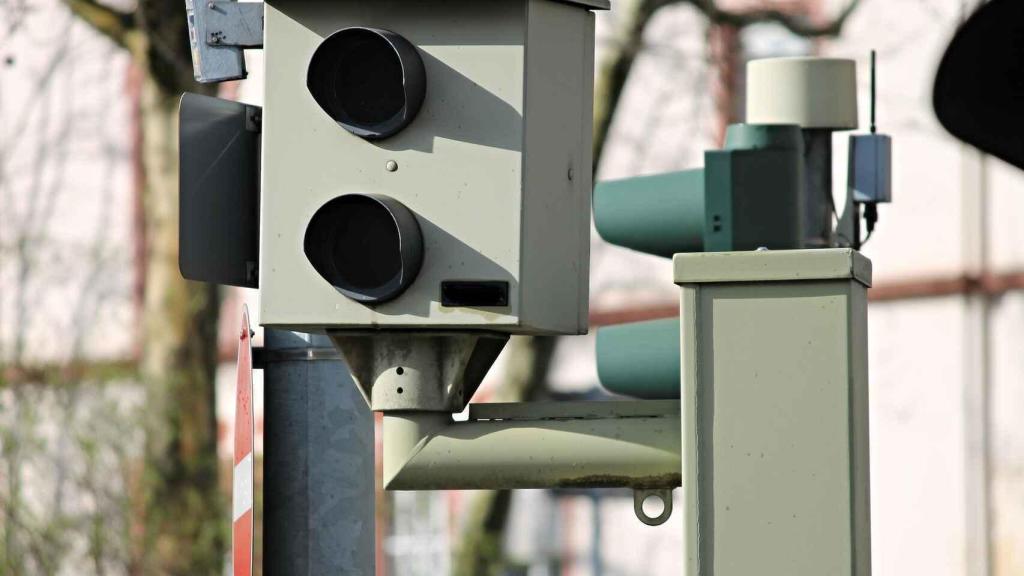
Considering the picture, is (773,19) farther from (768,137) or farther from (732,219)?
(732,219)

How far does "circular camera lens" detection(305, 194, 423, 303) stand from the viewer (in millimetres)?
3994

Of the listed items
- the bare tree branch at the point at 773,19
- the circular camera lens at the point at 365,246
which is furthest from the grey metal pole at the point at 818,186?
the bare tree branch at the point at 773,19

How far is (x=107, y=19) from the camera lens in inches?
488

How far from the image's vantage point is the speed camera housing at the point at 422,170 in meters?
4.00

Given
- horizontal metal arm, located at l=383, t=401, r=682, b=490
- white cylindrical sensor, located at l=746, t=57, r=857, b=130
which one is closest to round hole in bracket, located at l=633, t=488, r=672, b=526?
horizontal metal arm, located at l=383, t=401, r=682, b=490

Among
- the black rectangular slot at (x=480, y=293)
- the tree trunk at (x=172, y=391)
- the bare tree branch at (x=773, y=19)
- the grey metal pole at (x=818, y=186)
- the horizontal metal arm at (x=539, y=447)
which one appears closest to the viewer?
the black rectangular slot at (x=480, y=293)

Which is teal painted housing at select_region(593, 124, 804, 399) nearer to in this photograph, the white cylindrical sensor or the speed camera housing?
the speed camera housing

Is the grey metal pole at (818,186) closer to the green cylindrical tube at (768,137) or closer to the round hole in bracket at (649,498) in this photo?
the green cylindrical tube at (768,137)

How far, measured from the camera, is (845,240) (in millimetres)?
5883

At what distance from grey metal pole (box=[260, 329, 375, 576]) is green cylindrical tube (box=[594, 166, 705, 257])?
41.1 inches

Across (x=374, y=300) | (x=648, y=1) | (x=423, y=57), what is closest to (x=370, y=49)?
(x=423, y=57)

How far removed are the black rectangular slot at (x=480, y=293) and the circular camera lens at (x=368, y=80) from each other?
0.34 metres

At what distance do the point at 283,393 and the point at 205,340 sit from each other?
7873 mm

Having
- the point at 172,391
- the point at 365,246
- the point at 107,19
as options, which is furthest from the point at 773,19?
the point at 365,246
